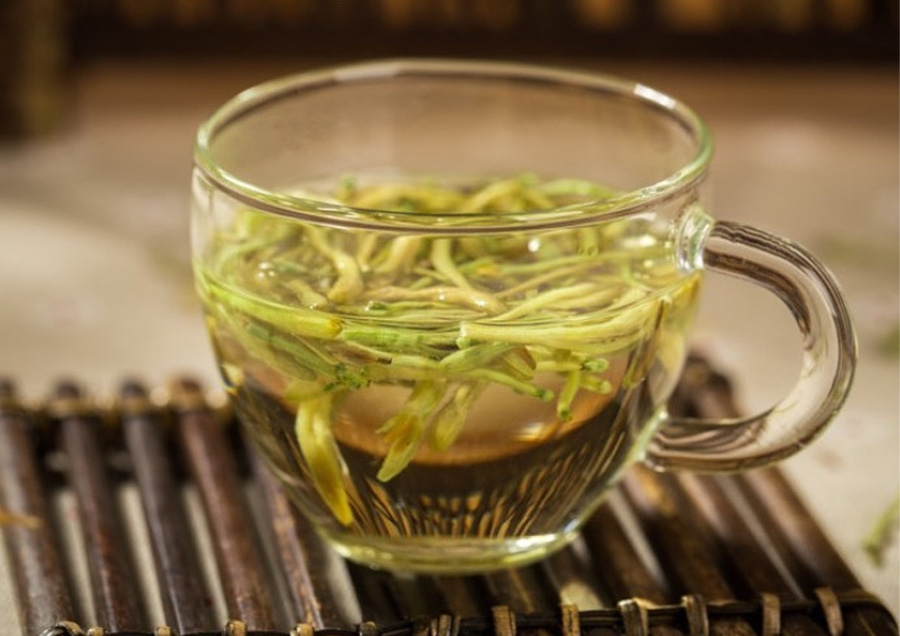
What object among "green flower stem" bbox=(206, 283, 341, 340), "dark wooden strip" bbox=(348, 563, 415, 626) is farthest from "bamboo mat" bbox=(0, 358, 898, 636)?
"green flower stem" bbox=(206, 283, 341, 340)

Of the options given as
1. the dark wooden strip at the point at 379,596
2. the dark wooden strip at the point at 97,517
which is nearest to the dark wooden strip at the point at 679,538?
the dark wooden strip at the point at 379,596

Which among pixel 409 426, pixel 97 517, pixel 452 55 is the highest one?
pixel 409 426

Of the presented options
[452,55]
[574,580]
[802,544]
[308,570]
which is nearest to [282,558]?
[308,570]

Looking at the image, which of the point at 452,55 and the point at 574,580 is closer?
the point at 574,580

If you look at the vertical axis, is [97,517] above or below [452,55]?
above

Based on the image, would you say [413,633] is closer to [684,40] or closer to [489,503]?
[489,503]

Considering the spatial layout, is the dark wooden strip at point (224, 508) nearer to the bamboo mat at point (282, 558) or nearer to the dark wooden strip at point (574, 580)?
the bamboo mat at point (282, 558)

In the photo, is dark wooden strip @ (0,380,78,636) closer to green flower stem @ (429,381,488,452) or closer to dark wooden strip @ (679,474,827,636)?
green flower stem @ (429,381,488,452)

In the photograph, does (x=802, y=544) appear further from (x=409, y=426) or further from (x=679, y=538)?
(x=409, y=426)
